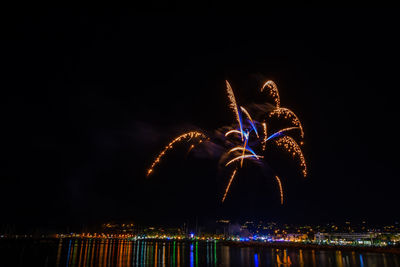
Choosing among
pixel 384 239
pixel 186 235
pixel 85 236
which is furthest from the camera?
pixel 85 236

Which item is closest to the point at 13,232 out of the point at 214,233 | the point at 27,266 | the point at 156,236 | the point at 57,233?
the point at 57,233

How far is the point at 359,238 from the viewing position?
386ft

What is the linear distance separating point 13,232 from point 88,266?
529 feet

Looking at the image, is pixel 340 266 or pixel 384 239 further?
pixel 384 239

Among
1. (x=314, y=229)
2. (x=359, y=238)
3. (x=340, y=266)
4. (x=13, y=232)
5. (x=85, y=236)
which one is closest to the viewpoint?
(x=340, y=266)

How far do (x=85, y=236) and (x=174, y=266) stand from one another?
188364 mm

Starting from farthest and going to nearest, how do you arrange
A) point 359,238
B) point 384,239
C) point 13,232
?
1. point 13,232
2. point 359,238
3. point 384,239

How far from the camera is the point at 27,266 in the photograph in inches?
955

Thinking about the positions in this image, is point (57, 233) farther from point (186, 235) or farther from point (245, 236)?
point (245, 236)

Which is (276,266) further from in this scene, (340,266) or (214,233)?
(214,233)

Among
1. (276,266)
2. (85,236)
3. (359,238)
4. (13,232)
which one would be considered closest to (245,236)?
(359,238)

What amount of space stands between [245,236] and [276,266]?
13555 cm

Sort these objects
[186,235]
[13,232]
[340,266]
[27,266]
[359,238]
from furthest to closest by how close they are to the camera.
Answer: [186,235]
[13,232]
[359,238]
[340,266]
[27,266]

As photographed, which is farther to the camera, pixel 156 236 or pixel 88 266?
pixel 156 236
